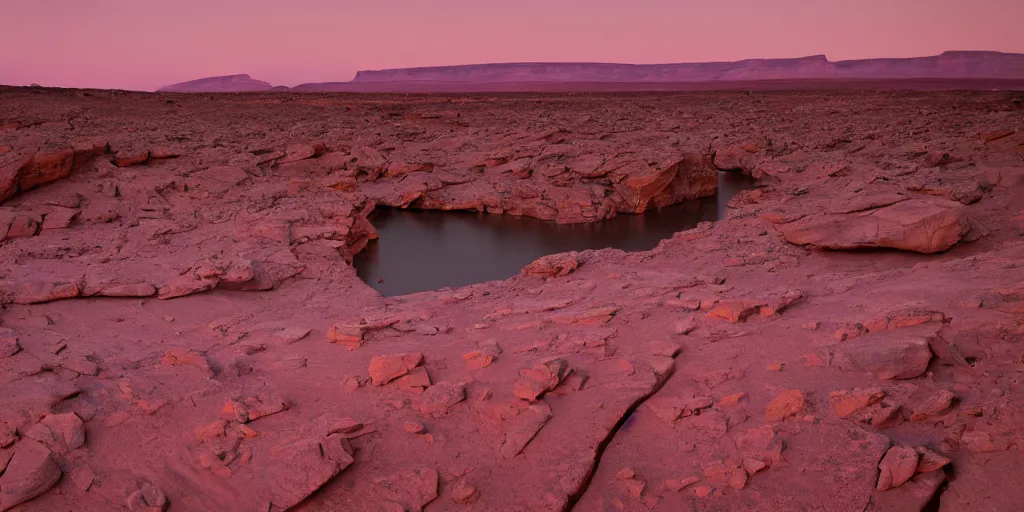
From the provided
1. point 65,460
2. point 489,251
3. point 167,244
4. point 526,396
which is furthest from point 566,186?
point 65,460

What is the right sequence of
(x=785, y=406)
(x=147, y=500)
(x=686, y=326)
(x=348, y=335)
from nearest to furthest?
(x=147, y=500) → (x=785, y=406) → (x=686, y=326) → (x=348, y=335)

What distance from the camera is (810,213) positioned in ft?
24.8

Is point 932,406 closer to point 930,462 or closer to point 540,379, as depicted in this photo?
point 930,462

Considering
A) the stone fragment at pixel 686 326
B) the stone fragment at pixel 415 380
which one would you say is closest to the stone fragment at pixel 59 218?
the stone fragment at pixel 415 380

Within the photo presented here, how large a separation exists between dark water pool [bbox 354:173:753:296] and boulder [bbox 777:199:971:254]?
3.48m

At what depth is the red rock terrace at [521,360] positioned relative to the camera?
3.16m

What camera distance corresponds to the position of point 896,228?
6.27m

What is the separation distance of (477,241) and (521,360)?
20.8 feet

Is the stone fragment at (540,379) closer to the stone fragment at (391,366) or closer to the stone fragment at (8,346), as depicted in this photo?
the stone fragment at (391,366)

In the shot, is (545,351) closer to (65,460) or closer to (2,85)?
(65,460)

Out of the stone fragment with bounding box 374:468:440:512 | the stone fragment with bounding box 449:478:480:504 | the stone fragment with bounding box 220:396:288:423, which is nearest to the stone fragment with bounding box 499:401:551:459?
the stone fragment with bounding box 449:478:480:504

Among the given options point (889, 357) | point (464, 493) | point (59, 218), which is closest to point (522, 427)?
point (464, 493)

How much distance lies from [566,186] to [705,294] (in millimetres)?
6824

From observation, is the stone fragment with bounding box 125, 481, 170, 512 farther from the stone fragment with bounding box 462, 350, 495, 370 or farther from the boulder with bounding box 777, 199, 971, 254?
the boulder with bounding box 777, 199, 971, 254
